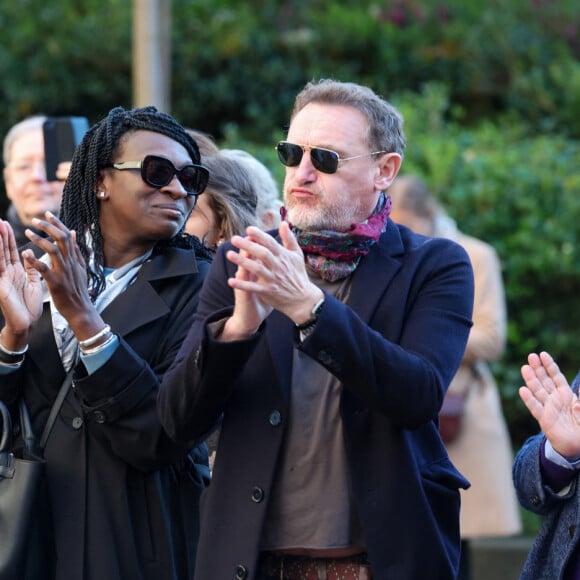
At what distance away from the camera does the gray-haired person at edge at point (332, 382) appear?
3152 mm

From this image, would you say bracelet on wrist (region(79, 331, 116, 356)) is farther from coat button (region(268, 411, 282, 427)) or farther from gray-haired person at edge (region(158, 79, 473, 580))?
coat button (region(268, 411, 282, 427))

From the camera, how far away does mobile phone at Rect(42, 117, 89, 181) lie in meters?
5.04

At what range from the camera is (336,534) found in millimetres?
3244

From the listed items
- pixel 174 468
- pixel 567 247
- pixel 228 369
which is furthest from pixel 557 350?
pixel 228 369

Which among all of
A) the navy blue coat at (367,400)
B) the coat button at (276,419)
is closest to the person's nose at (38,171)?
the navy blue coat at (367,400)

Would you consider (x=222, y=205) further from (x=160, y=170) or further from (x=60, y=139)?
(x=60, y=139)

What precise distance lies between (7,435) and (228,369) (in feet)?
2.74

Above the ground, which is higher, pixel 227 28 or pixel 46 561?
pixel 227 28

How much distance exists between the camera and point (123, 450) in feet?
12.0

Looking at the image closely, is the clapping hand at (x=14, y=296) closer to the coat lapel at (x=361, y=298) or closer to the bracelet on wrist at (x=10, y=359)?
the bracelet on wrist at (x=10, y=359)

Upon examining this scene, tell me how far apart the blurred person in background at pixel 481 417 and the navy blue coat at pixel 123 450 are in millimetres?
2749

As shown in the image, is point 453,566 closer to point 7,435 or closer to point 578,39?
point 7,435

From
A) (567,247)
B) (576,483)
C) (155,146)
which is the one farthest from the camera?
(567,247)

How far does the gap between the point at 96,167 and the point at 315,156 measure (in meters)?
0.84
